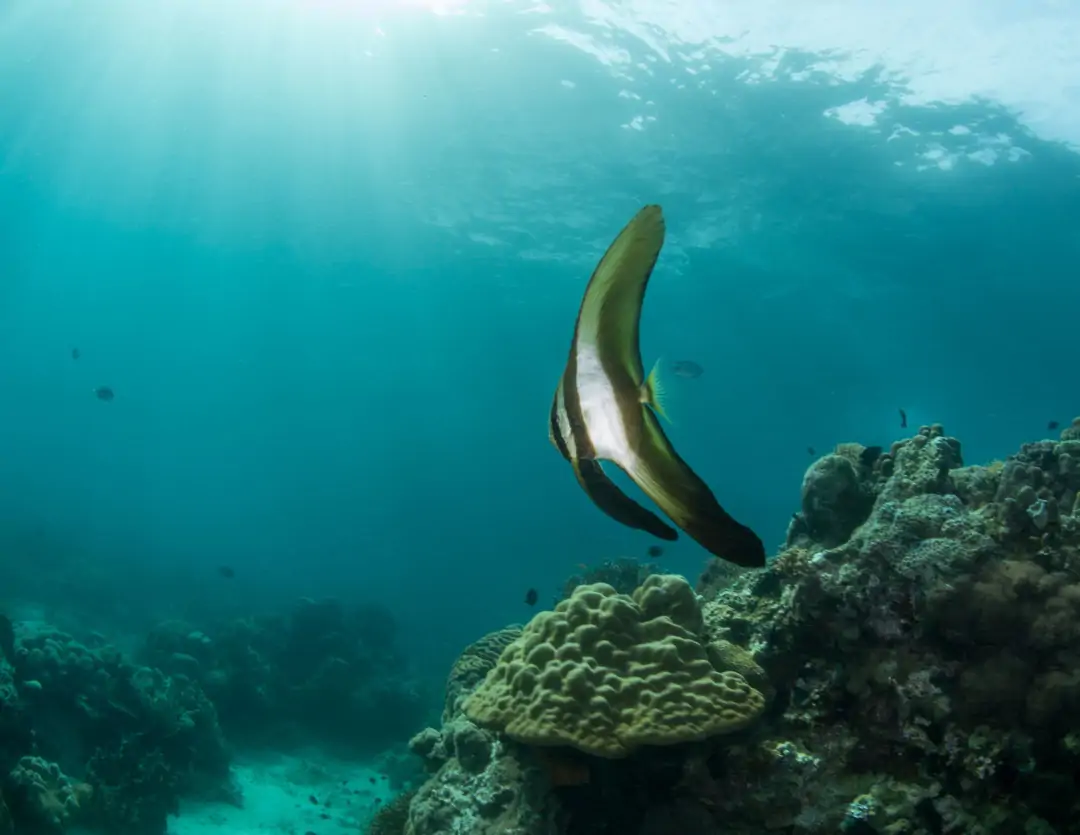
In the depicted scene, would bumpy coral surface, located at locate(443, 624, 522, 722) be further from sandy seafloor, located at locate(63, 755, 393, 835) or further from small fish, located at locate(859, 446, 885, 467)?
small fish, located at locate(859, 446, 885, 467)

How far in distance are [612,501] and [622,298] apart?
317 millimetres

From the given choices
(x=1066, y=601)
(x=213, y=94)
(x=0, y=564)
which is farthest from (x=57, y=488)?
(x=1066, y=601)

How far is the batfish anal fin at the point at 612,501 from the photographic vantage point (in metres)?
1.04

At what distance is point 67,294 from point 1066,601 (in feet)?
318

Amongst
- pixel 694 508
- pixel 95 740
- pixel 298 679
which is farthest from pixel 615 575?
pixel 694 508

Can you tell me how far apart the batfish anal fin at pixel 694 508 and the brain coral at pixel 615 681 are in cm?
346

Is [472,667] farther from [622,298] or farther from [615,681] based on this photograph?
[622,298]

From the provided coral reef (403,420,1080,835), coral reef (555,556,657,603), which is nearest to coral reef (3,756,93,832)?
coral reef (403,420,1080,835)

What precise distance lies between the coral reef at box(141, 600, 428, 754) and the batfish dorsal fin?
18.7 metres

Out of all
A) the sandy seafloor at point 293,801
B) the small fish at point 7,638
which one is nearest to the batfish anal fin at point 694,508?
the sandy seafloor at point 293,801

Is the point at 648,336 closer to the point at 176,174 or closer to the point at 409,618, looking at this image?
the point at 409,618

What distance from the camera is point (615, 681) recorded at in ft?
14.1

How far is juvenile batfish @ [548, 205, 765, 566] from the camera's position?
954 mm

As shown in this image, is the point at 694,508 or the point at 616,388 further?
the point at 616,388
